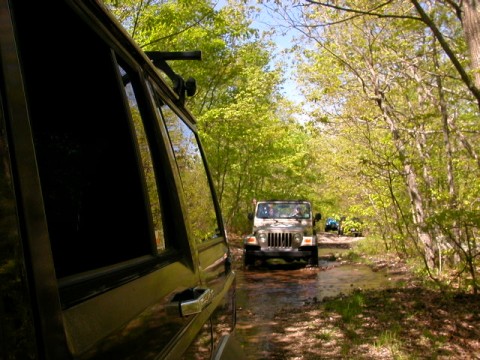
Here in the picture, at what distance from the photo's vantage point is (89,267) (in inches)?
69.1

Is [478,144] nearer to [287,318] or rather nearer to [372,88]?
[372,88]

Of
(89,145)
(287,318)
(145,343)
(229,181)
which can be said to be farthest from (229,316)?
(229,181)

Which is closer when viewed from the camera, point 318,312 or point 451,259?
point 318,312

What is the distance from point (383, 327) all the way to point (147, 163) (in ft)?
17.4

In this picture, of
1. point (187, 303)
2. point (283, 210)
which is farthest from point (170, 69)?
point (283, 210)

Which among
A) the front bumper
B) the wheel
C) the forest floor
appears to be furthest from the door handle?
the wheel

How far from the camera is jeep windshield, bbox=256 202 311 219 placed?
1477 cm

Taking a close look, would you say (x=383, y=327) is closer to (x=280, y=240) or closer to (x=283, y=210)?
(x=280, y=240)

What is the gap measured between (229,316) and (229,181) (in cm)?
2412

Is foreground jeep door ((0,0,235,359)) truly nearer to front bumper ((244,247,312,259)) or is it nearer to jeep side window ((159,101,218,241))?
jeep side window ((159,101,218,241))

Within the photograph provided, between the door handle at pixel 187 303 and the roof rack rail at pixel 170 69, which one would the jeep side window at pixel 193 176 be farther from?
the door handle at pixel 187 303

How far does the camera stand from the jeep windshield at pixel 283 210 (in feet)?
48.5

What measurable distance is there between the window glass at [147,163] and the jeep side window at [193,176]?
292mm

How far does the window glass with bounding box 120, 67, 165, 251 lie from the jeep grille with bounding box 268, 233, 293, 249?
40.4ft
